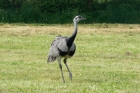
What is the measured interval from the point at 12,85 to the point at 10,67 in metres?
3.24

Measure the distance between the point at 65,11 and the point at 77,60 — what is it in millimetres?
12508

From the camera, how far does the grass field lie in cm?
1139

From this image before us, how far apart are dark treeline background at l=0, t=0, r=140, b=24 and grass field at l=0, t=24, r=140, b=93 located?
179 centimetres

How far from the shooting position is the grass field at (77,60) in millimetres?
11391

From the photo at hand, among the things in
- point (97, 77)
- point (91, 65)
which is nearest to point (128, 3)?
point (91, 65)

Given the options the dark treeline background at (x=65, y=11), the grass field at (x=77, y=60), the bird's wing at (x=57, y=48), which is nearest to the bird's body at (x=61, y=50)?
the bird's wing at (x=57, y=48)

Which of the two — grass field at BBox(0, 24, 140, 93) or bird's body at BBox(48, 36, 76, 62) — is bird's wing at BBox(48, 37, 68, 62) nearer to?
bird's body at BBox(48, 36, 76, 62)

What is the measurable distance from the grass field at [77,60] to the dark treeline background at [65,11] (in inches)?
70.5

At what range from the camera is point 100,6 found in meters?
30.0

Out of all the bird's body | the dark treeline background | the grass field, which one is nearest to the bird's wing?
the bird's body

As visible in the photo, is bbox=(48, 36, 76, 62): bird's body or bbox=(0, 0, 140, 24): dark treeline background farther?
bbox=(0, 0, 140, 24): dark treeline background

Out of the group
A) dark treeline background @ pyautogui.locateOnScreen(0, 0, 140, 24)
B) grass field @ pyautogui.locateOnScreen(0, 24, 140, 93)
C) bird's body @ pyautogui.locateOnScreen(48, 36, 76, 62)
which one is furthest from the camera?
dark treeline background @ pyautogui.locateOnScreen(0, 0, 140, 24)

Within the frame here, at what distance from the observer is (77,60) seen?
16.3m

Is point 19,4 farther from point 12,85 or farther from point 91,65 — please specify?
point 12,85
